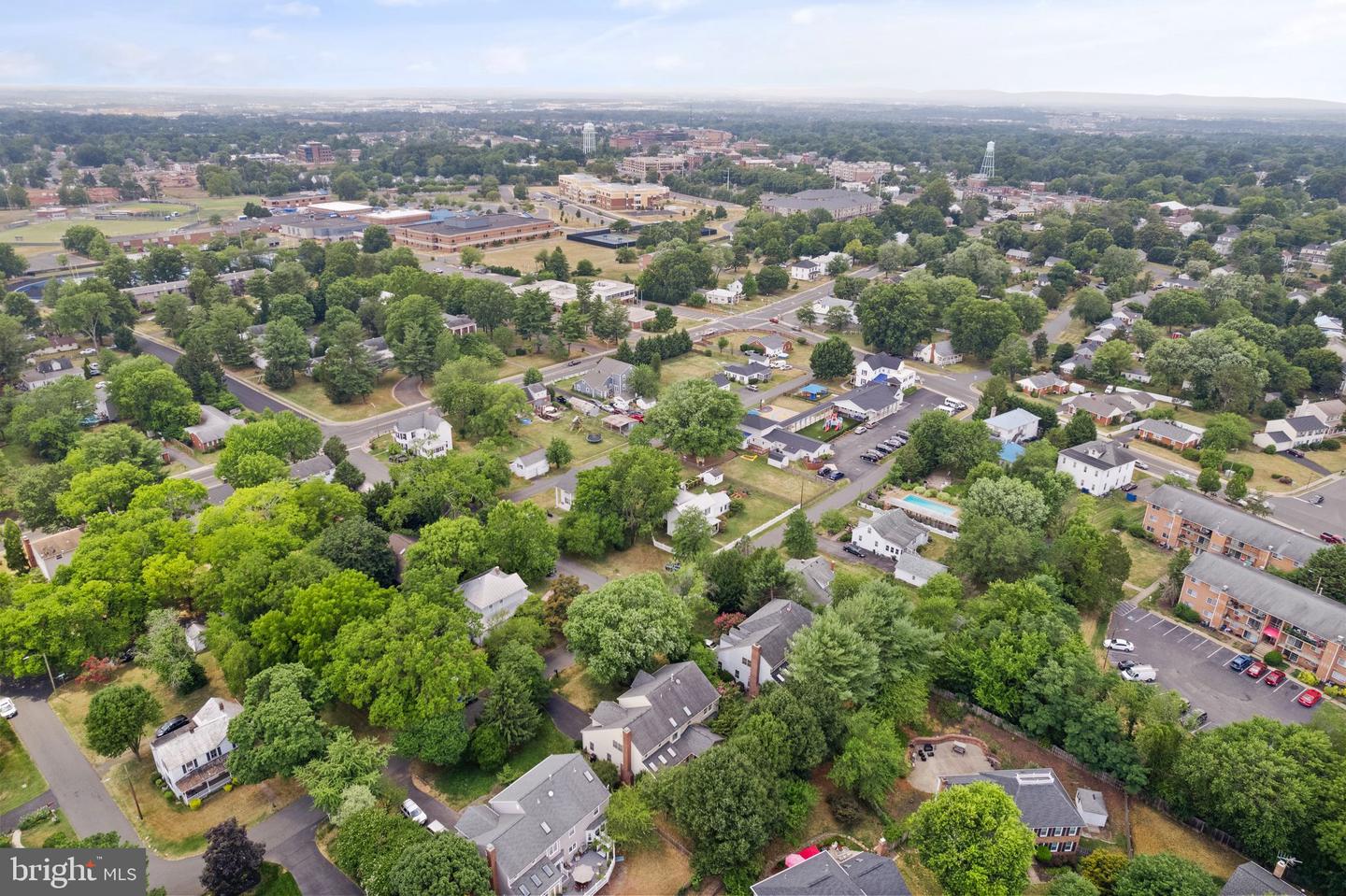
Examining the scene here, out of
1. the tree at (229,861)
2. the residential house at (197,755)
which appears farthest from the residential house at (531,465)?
the tree at (229,861)

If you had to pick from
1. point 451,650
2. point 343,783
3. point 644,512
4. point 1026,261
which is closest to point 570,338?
point 644,512

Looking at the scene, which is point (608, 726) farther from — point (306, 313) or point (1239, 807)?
point (306, 313)

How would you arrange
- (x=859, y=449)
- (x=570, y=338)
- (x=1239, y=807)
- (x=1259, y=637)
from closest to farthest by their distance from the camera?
(x=1239, y=807), (x=1259, y=637), (x=859, y=449), (x=570, y=338)

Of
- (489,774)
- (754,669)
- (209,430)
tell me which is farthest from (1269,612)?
(209,430)

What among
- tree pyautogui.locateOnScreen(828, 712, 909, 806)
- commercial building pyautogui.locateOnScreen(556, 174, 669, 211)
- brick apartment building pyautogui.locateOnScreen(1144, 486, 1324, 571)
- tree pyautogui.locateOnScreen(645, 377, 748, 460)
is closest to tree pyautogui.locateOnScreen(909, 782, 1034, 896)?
tree pyautogui.locateOnScreen(828, 712, 909, 806)

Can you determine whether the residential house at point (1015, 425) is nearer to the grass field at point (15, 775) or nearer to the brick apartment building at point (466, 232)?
the grass field at point (15, 775)

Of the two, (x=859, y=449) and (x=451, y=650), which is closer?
(x=451, y=650)

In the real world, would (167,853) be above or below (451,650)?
below

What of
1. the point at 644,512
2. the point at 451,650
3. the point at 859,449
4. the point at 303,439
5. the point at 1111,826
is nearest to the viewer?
the point at 1111,826
